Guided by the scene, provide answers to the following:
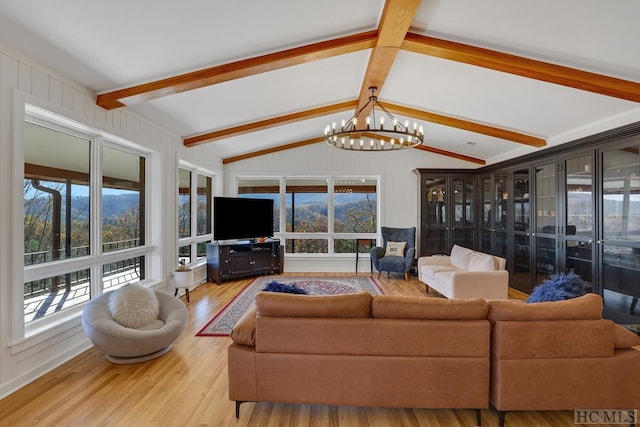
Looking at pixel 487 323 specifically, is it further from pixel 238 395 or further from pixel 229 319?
pixel 229 319

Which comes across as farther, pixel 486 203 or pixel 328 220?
pixel 328 220

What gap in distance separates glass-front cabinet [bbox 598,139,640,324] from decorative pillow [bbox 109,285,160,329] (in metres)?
5.05

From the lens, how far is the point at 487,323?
2.04 m

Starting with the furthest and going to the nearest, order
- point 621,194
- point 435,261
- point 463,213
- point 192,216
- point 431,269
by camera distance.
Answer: point 463,213
point 192,216
point 435,261
point 431,269
point 621,194

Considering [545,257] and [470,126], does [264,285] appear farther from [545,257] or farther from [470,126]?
[545,257]

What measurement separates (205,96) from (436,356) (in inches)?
143

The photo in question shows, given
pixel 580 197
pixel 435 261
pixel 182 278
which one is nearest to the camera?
pixel 580 197

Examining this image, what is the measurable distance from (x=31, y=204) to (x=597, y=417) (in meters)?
4.58

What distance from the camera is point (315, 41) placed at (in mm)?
3107

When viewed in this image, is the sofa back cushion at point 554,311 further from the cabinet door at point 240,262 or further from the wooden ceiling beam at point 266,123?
the cabinet door at point 240,262

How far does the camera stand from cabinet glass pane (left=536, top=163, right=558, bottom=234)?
15.7 ft

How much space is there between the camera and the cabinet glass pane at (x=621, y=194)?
351 cm

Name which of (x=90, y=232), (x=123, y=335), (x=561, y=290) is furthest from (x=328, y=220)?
(x=561, y=290)

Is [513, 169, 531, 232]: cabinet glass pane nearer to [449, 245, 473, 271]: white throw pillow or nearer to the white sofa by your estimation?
[449, 245, 473, 271]: white throw pillow
